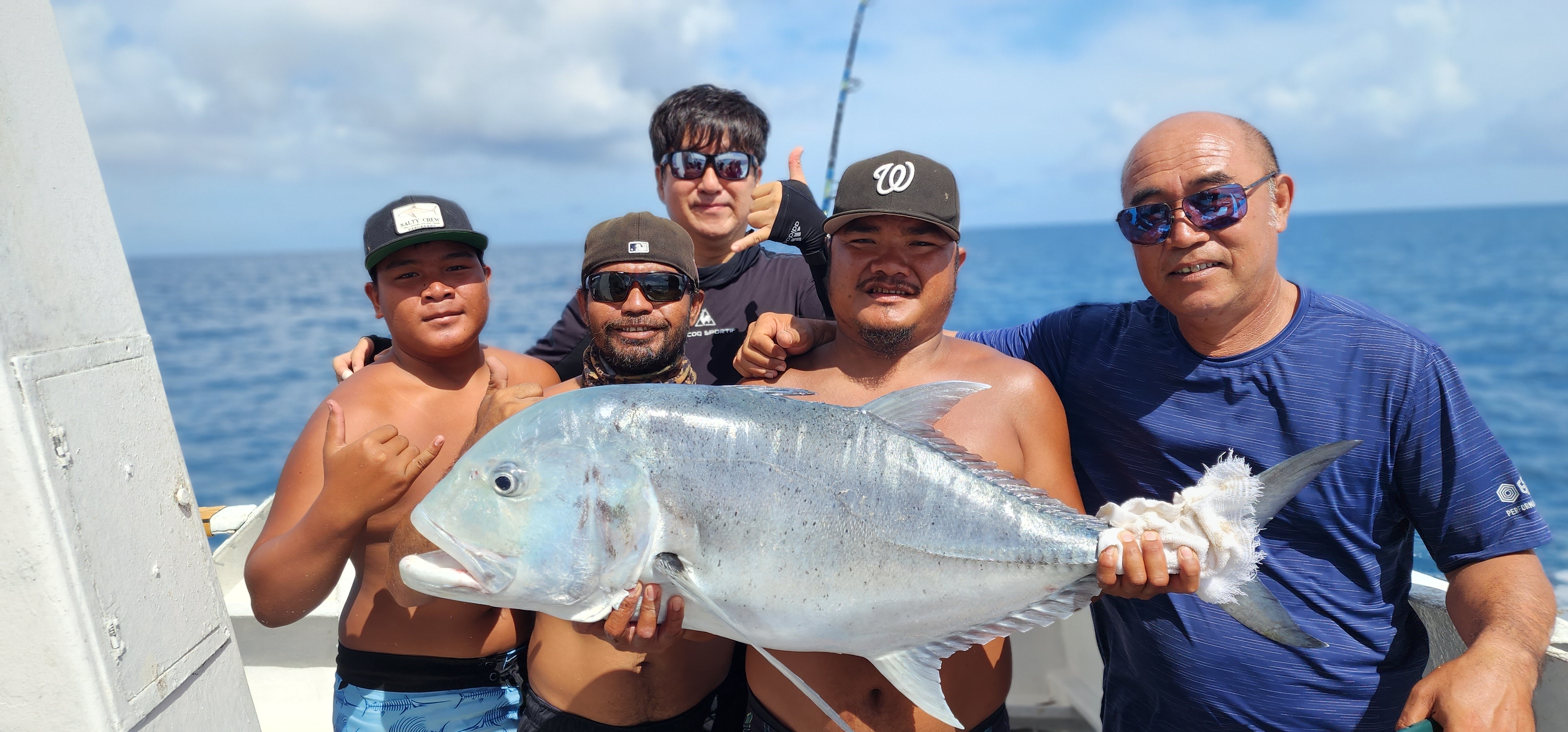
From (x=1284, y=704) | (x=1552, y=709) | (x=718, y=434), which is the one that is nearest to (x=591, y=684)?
(x=718, y=434)

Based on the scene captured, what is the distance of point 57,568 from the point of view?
1.64 metres

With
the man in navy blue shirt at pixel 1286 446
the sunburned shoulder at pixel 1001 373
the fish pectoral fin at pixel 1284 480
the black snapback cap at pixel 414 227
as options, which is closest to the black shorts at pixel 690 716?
the man in navy blue shirt at pixel 1286 446

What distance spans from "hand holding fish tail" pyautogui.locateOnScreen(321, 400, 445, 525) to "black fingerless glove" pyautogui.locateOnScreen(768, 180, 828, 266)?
1677mm

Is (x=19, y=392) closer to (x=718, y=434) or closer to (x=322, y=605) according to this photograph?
(x=718, y=434)

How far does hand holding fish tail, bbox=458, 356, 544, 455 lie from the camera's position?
2275 millimetres

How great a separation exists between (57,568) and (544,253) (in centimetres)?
13442

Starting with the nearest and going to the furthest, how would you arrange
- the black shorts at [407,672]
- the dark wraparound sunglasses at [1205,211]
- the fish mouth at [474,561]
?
the fish mouth at [474,561] < the dark wraparound sunglasses at [1205,211] < the black shorts at [407,672]

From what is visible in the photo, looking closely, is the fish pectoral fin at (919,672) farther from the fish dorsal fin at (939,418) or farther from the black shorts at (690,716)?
the black shorts at (690,716)

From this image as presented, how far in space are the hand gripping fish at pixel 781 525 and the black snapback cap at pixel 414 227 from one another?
95cm

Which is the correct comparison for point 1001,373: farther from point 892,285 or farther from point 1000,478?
point 1000,478

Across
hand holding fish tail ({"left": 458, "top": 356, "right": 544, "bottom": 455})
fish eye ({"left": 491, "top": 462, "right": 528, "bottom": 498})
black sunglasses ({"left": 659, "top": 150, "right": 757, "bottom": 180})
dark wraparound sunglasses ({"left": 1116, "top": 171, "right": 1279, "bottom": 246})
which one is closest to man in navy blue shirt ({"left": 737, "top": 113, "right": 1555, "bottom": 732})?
dark wraparound sunglasses ({"left": 1116, "top": 171, "right": 1279, "bottom": 246})

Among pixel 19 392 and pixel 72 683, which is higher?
pixel 19 392

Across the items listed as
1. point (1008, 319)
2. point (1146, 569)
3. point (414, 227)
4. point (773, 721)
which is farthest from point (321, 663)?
point (1008, 319)

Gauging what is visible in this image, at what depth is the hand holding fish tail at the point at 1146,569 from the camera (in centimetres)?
203
